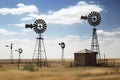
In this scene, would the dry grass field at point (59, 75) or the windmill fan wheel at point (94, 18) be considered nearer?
the dry grass field at point (59, 75)

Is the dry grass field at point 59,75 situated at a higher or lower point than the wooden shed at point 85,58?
lower

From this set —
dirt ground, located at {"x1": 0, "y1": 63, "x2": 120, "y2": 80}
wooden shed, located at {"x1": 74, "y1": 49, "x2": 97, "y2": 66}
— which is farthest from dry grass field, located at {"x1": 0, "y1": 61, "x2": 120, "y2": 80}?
wooden shed, located at {"x1": 74, "y1": 49, "x2": 97, "y2": 66}

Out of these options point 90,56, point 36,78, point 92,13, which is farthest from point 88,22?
point 36,78

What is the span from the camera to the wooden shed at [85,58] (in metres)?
58.8

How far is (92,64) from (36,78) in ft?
99.5

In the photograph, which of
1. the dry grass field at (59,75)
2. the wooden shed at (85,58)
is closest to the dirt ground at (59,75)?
the dry grass field at (59,75)

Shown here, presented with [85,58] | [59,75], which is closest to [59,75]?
[59,75]

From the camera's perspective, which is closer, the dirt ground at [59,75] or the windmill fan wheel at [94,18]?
the dirt ground at [59,75]

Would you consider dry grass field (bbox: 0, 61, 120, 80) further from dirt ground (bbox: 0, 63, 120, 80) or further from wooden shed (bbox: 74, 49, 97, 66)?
wooden shed (bbox: 74, 49, 97, 66)

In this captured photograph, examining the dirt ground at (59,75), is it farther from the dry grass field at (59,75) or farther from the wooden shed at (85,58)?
the wooden shed at (85,58)

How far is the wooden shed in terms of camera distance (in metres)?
58.8

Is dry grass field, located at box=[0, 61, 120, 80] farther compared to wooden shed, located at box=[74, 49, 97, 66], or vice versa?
wooden shed, located at box=[74, 49, 97, 66]

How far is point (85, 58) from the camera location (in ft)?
193

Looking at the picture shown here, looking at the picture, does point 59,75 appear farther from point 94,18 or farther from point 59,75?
point 94,18
